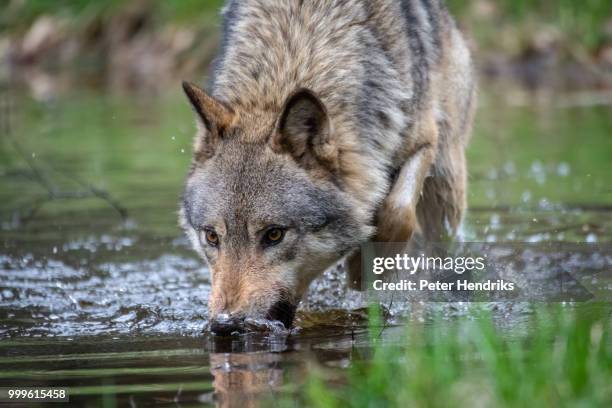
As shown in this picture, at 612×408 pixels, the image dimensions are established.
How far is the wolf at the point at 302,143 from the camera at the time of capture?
179 inches

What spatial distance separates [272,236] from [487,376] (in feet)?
4.69

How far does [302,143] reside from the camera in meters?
4.72

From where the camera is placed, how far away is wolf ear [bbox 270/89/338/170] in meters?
4.55

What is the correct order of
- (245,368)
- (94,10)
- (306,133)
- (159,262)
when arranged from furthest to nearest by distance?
(94,10), (159,262), (306,133), (245,368)

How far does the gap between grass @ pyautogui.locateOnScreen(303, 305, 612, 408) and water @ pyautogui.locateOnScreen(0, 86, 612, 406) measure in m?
0.47

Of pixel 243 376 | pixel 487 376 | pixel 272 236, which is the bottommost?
pixel 487 376

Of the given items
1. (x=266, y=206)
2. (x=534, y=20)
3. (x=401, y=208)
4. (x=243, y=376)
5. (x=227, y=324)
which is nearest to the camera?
(x=243, y=376)

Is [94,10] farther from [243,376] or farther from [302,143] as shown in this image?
[243,376]

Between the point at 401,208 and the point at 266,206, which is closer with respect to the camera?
the point at 266,206

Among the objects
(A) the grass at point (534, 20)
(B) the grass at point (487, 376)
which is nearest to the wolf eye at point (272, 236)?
(B) the grass at point (487, 376)

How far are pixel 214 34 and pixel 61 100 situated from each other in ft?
12.7

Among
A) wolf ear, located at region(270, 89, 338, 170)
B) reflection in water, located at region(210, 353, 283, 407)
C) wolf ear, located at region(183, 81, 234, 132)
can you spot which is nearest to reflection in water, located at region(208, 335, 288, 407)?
reflection in water, located at region(210, 353, 283, 407)

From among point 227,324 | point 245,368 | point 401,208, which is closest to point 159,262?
point 401,208

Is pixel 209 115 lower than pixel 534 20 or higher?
lower
